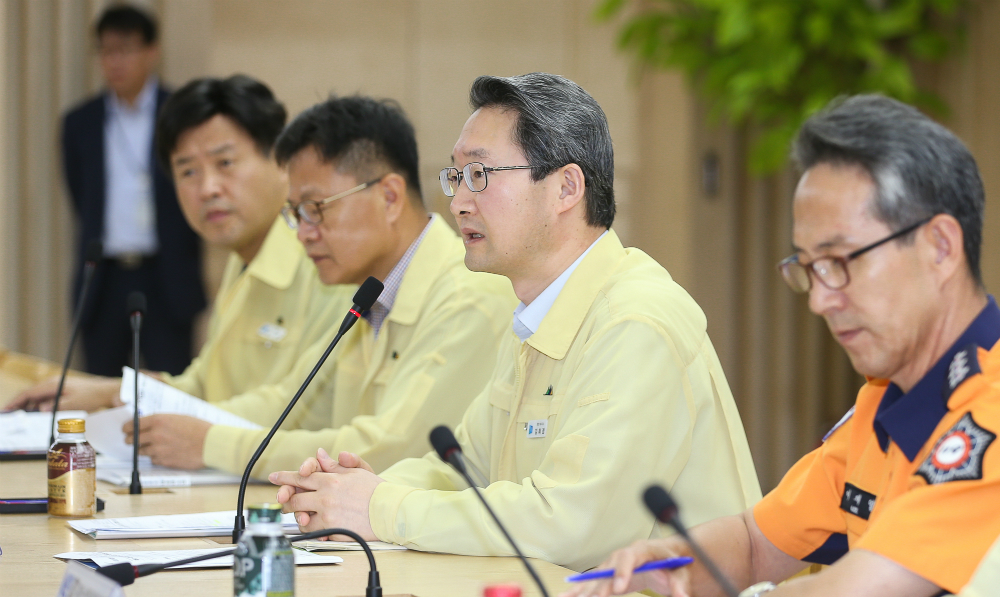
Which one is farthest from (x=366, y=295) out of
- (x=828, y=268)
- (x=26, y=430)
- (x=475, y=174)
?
A: (x=26, y=430)

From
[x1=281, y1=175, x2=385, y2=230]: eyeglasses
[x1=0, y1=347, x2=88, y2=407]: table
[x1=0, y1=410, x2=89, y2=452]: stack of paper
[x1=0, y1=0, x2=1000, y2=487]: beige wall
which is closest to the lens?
[x1=281, y1=175, x2=385, y2=230]: eyeglasses

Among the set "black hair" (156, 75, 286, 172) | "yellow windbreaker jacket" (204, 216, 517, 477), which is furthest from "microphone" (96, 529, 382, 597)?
"black hair" (156, 75, 286, 172)

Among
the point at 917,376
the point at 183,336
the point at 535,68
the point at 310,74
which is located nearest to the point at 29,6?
the point at 310,74

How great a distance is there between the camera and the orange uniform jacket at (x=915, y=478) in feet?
3.65

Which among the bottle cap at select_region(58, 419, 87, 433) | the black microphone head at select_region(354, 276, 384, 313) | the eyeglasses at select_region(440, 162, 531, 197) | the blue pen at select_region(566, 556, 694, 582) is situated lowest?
the bottle cap at select_region(58, 419, 87, 433)

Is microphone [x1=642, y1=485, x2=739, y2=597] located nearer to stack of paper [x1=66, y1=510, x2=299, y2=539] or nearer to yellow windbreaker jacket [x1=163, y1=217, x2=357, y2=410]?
stack of paper [x1=66, y1=510, x2=299, y2=539]

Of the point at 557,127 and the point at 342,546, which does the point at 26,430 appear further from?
the point at 557,127

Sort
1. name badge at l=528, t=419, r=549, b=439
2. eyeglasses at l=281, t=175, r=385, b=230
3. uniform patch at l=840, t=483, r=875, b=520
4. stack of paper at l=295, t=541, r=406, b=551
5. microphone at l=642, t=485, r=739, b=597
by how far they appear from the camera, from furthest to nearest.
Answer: eyeglasses at l=281, t=175, r=385, b=230, name badge at l=528, t=419, r=549, b=439, stack of paper at l=295, t=541, r=406, b=551, uniform patch at l=840, t=483, r=875, b=520, microphone at l=642, t=485, r=739, b=597

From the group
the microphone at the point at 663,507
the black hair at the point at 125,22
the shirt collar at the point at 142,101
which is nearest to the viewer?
the microphone at the point at 663,507

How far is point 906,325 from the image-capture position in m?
1.21

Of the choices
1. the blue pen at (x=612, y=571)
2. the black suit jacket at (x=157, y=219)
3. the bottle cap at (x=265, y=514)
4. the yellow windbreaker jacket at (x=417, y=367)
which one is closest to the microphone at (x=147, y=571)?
the bottle cap at (x=265, y=514)

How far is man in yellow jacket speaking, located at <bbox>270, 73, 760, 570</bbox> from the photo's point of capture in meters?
1.54

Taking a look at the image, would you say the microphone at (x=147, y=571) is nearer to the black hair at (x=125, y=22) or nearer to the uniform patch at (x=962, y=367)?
the uniform patch at (x=962, y=367)

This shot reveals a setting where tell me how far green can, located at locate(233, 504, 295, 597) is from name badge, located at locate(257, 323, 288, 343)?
1832mm
